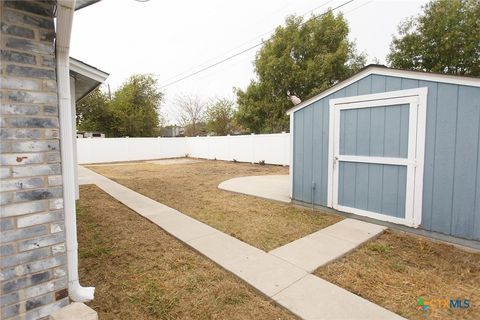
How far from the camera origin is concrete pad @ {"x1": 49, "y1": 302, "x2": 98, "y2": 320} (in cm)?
177

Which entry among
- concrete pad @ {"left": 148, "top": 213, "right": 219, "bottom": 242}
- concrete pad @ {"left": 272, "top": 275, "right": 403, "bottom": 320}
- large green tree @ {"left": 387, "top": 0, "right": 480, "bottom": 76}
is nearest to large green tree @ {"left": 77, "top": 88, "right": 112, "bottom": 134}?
concrete pad @ {"left": 148, "top": 213, "right": 219, "bottom": 242}

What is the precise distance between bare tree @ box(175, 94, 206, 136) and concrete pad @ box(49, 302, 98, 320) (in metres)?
25.6

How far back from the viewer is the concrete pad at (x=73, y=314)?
1.77 meters

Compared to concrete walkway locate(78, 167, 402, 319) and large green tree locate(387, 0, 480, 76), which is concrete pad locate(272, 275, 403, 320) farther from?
large green tree locate(387, 0, 480, 76)

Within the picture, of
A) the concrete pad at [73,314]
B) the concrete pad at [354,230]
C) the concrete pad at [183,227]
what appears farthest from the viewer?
the concrete pad at [183,227]

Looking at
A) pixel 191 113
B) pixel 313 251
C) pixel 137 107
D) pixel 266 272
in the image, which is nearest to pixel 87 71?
pixel 266 272

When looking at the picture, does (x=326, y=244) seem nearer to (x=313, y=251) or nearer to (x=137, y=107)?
(x=313, y=251)

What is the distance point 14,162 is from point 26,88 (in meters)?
0.49

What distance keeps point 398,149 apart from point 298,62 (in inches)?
595

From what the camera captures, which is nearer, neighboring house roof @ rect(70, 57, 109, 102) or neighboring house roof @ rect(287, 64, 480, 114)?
neighboring house roof @ rect(287, 64, 480, 114)

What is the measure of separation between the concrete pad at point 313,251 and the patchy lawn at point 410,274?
0.09 m

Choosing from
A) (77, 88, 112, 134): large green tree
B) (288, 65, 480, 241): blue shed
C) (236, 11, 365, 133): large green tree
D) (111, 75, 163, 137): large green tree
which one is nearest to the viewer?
(288, 65, 480, 241): blue shed

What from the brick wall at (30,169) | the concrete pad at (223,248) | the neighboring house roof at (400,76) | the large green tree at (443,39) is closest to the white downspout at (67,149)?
the brick wall at (30,169)

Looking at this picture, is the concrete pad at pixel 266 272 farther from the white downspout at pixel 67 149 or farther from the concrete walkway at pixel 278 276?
the white downspout at pixel 67 149
